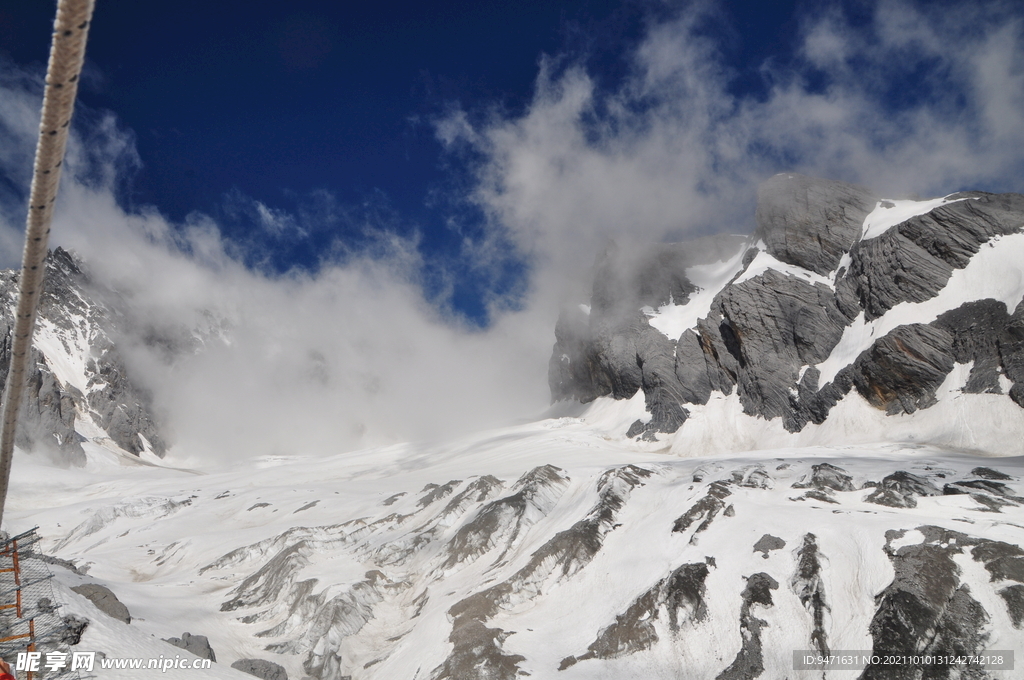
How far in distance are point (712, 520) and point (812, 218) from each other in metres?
80.5

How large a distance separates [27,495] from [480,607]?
346 ft

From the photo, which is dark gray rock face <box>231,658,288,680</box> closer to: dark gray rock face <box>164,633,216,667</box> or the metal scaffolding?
dark gray rock face <box>164,633,216,667</box>

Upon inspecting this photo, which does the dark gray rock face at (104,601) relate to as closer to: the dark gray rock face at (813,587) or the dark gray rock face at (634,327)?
the dark gray rock face at (813,587)

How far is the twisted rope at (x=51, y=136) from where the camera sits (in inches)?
136

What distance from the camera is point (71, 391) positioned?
16200 centimetres

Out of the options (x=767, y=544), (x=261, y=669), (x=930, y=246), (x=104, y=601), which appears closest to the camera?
(x=104, y=601)

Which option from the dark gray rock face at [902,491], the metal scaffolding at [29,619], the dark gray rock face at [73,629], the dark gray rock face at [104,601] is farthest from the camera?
the dark gray rock face at [902,491]

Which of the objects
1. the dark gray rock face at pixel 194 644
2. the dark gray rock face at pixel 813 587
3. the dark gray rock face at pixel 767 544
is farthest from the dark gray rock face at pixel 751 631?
the dark gray rock face at pixel 194 644

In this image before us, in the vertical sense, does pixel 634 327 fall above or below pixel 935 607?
above

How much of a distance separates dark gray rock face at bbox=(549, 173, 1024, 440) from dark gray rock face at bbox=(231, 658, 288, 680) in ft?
224

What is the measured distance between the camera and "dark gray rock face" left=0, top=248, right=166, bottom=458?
119 meters

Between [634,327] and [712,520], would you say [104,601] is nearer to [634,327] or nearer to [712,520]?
[712,520]

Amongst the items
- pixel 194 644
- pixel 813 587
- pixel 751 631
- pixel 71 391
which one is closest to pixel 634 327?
pixel 813 587

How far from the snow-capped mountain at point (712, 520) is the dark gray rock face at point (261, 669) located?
7.2 inches
